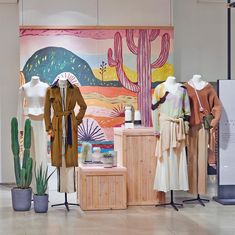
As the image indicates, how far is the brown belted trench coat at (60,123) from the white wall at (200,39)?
10.1 feet

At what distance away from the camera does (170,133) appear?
6223mm

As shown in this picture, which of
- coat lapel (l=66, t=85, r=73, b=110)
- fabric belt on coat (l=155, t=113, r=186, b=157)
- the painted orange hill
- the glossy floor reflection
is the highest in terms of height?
the painted orange hill

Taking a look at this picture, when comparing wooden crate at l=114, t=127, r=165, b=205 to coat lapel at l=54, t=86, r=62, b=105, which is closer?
coat lapel at l=54, t=86, r=62, b=105

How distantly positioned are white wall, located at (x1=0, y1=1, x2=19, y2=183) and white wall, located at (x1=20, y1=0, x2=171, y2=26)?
80cm

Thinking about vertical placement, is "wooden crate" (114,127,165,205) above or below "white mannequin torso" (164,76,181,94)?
below

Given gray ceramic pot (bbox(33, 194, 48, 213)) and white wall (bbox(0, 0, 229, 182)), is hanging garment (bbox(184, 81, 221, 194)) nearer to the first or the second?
gray ceramic pot (bbox(33, 194, 48, 213))

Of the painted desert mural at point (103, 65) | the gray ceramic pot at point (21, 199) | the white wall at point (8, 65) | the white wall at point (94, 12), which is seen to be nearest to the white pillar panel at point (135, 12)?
the white wall at point (94, 12)

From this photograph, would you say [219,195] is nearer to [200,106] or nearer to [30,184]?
[200,106]

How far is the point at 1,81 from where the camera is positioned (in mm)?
8672

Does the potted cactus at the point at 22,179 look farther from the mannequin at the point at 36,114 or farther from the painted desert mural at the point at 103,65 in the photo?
the painted desert mural at the point at 103,65

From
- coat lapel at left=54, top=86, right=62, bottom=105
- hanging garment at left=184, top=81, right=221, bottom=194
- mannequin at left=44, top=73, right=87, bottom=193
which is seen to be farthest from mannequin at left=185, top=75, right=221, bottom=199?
coat lapel at left=54, top=86, right=62, bottom=105

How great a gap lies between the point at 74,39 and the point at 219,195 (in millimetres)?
3194

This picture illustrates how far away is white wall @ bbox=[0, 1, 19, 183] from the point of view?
863cm

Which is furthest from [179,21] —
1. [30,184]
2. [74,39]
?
[30,184]
